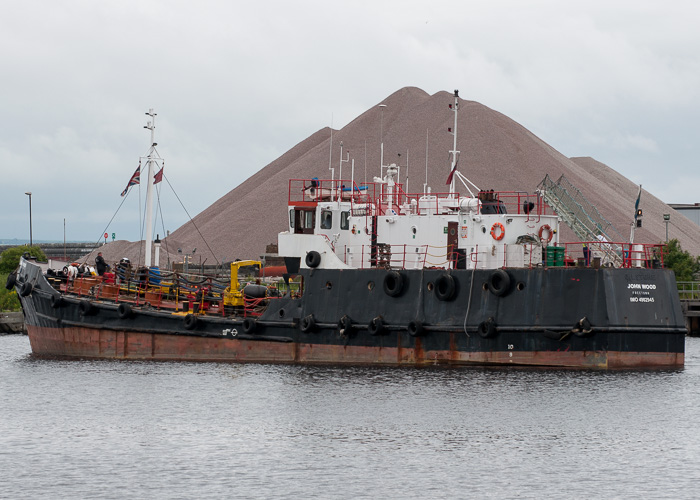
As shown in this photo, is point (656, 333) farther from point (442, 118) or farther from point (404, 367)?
point (442, 118)

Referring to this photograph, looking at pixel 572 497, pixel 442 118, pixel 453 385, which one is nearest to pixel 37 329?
pixel 453 385

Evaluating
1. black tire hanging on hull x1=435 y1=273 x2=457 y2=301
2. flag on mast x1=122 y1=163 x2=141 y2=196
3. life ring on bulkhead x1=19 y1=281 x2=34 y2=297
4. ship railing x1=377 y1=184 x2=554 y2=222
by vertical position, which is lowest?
life ring on bulkhead x1=19 y1=281 x2=34 y2=297

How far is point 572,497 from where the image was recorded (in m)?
16.7

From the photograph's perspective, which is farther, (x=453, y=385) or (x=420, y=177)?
(x=420, y=177)

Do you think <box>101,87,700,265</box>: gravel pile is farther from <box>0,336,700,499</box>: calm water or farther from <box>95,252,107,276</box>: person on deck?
<box>0,336,700,499</box>: calm water

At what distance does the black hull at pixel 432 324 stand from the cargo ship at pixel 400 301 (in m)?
0.03

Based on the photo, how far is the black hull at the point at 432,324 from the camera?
88.1 feet

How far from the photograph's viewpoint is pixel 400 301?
29.0 metres

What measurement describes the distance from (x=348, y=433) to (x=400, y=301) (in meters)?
8.05

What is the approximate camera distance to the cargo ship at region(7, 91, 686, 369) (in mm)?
26984

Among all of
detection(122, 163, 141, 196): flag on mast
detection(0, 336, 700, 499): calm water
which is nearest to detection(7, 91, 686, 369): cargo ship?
detection(0, 336, 700, 499): calm water

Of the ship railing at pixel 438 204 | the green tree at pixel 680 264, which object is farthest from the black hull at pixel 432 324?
the green tree at pixel 680 264

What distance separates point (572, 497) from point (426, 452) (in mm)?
3743

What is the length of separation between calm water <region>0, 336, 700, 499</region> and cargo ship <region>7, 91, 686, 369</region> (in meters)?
0.78
